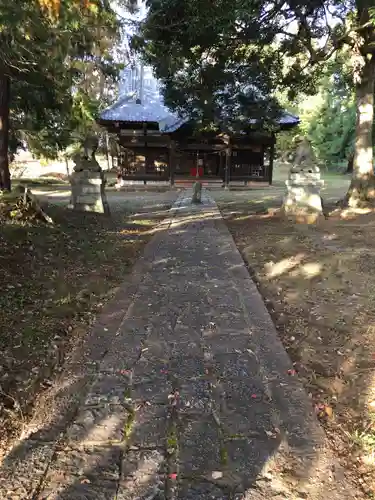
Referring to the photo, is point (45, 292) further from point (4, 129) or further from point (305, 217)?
point (305, 217)

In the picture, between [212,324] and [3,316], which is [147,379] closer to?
[212,324]

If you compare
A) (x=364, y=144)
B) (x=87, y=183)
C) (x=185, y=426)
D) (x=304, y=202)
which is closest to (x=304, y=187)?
(x=304, y=202)

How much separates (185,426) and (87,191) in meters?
8.87

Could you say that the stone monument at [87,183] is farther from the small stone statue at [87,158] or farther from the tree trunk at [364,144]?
the tree trunk at [364,144]

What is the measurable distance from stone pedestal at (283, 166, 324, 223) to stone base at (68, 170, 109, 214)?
479 cm

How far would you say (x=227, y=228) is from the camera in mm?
9461

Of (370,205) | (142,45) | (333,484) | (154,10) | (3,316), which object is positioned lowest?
(333,484)

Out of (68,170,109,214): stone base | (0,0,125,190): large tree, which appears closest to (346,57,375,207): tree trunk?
Result: (0,0,125,190): large tree

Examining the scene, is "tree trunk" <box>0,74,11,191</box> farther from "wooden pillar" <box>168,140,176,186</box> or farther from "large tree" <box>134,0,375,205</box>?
"wooden pillar" <box>168,140,176,186</box>

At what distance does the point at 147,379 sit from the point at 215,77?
9.95 meters

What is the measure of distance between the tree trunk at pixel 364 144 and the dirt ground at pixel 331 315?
218cm

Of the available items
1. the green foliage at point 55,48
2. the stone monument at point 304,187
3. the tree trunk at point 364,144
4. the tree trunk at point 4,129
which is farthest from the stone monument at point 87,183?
the tree trunk at point 364,144

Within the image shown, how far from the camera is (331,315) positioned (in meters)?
4.12

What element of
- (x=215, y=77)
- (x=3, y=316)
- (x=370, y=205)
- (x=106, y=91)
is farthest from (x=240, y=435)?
(x=106, y=91)
